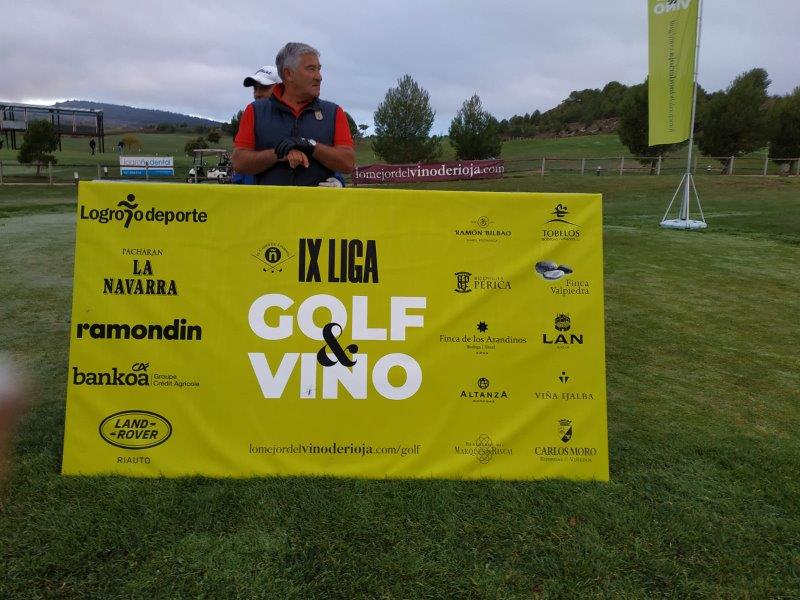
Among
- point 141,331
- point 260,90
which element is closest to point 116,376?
point 141,331

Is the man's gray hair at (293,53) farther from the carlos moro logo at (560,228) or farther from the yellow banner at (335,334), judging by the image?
the carlos moro logo at (560,228)

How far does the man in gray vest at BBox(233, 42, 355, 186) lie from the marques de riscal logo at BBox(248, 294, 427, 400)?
739 mm

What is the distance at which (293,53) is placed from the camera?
2783 millimetres

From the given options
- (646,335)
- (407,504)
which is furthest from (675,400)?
(407,504)

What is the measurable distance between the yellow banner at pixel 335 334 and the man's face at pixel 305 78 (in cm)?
66

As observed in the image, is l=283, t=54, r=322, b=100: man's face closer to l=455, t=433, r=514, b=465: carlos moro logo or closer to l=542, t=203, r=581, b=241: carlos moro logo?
l=542, t=203, r=581, b=241: carlos moro logo

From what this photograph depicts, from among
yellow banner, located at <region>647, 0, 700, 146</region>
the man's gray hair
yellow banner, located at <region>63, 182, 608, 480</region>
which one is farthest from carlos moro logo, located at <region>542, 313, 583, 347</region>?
yellow banner, located at <region>647, 0, 700, 146</region>

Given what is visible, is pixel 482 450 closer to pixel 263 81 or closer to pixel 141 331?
pixel 141 331

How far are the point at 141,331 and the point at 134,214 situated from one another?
0.52 m

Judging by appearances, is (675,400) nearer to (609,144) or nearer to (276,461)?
(276,461)

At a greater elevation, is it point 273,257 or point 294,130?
point 294,130

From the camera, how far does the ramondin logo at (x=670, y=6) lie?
11.5m

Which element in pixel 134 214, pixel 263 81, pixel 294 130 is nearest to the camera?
pixel 134 214

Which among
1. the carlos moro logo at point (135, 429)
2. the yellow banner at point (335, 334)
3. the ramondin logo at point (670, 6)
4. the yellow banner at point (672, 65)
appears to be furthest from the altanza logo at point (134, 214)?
the ramondin logo at point (670, 6)
